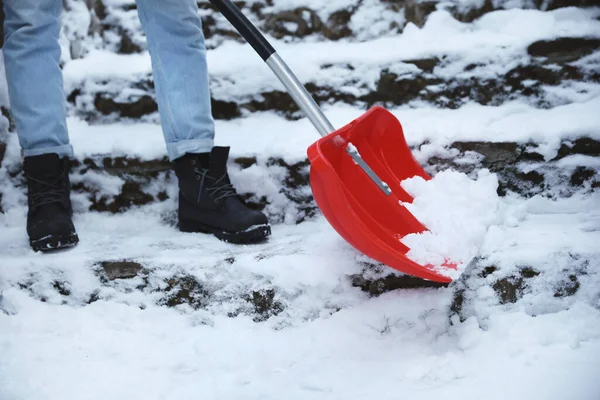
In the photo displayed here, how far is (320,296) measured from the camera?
4.14 ft

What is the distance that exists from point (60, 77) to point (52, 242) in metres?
0.52

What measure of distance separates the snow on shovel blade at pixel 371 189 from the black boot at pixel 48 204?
29.6 inches

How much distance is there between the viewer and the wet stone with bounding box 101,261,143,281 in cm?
133

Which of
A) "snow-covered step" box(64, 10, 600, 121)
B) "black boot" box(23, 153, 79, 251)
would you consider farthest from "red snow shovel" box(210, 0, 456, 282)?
"black boot" box(23, 153, 79, 251)

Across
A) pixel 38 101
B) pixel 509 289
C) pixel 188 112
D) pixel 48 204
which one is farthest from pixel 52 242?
pixel 509 289

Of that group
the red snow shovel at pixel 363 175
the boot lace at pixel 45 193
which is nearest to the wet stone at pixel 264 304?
the red snow shovel at pixel 363 175

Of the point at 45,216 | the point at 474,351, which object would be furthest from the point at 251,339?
the point at 45,216

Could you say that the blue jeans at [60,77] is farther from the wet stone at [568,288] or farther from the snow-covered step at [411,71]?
the wet stone at [568,288]

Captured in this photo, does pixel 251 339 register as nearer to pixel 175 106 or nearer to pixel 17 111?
pixel 175 106

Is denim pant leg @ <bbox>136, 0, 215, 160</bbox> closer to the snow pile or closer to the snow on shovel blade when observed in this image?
the snow on shovel blade

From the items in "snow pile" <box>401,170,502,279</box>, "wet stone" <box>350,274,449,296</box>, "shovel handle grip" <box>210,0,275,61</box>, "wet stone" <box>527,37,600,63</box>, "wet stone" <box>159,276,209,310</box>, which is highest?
"shovel handle grip" <box>210,0,275,61</box>

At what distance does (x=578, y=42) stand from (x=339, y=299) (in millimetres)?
1279

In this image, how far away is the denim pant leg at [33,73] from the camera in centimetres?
148

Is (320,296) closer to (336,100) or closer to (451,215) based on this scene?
(451,215)
